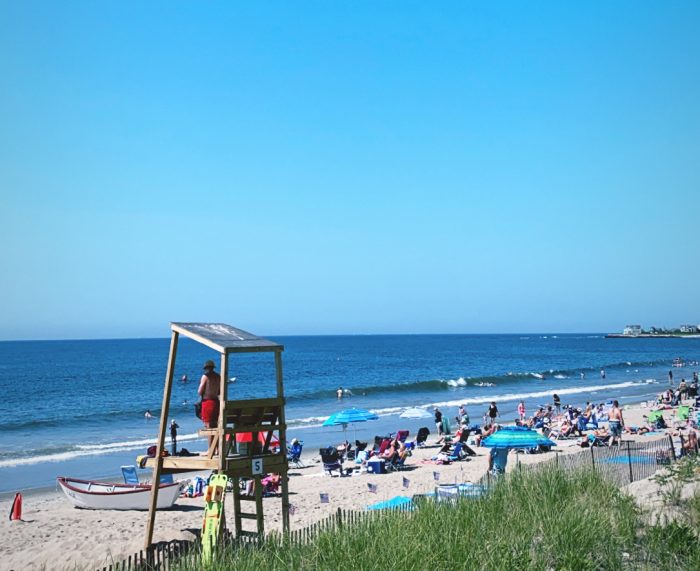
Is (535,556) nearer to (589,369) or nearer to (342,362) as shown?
(589,369)

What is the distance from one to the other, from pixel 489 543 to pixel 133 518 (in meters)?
11.9

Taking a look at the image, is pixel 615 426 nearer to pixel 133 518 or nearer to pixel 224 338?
pixel 133 518

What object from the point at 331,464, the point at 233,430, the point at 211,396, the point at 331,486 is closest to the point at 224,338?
the point at 211,396

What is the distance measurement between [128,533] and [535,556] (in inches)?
418

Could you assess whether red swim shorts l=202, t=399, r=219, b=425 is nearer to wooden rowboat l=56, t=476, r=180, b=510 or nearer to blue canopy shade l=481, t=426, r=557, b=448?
wooden rowboat l=56, t=476, r=180, b=510

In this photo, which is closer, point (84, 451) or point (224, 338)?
point (224, 338)

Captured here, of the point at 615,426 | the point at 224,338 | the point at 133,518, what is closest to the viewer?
the point at 224,338

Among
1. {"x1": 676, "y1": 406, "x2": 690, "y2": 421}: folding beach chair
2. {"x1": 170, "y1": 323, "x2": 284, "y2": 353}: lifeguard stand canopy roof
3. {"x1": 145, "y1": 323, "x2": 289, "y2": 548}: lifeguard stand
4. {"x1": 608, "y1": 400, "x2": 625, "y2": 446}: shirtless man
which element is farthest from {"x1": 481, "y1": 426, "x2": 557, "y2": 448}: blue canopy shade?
{"x1": 676, "y1": 406, "x2": 690, "y2": 421}: folding beach chair

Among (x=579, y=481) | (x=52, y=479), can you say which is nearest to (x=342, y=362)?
(x=52, y=479)

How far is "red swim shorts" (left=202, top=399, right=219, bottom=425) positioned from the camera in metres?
9.30

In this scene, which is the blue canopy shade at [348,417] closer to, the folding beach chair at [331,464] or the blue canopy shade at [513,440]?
the folding beach chair at [331,464]

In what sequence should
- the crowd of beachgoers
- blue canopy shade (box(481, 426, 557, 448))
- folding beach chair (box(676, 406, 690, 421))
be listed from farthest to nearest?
1. folding beach chair (box(676, 406, 690, 421))
2. blue canopy shade (box(481, 426, 557, 448))
3. the crowd of beachgoers

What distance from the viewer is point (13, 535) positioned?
15391mm

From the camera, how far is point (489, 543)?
7.35 meters
